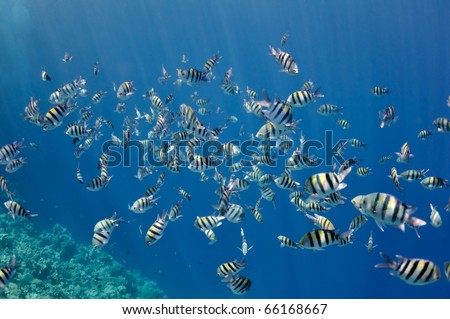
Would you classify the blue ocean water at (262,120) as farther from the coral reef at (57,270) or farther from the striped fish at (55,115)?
the striped fish at (55,115)

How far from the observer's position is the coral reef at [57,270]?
11539mm

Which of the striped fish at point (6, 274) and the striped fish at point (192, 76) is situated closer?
the striped fish at point (6, 274)

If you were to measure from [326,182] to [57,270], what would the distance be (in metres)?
12.7

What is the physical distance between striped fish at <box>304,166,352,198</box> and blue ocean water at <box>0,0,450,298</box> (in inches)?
848

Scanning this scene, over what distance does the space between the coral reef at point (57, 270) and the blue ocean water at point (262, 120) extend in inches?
282

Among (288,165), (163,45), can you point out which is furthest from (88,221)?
(163,45)

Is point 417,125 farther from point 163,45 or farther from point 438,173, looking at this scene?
point 163,45

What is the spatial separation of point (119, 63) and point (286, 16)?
44.8 meters

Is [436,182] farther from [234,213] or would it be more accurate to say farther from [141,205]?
[141,205]

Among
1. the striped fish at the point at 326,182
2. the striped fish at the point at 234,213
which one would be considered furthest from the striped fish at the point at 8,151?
the striped fish at the point at 326,182

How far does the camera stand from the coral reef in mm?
11539

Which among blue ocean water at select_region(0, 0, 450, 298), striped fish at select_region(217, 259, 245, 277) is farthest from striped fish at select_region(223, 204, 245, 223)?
blue ocean water at select_region(0, 0, 450, 298)

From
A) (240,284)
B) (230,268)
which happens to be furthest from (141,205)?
(240,284)

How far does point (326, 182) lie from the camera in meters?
3.99
